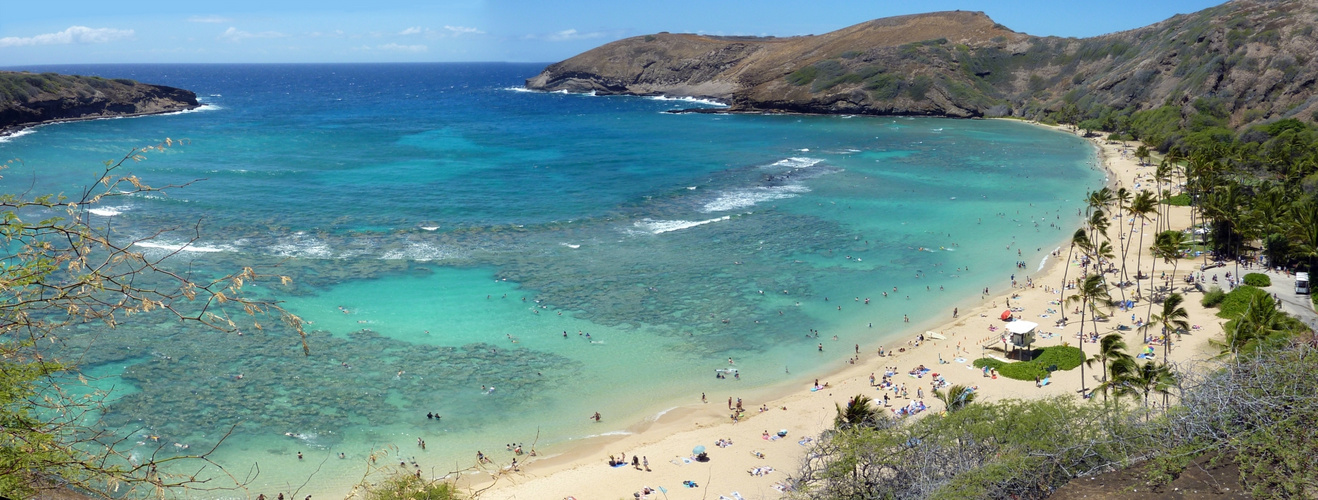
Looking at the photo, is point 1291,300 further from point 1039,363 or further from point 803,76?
point 803,76

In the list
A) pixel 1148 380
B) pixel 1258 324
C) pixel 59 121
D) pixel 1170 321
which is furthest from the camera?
pixel 59 121

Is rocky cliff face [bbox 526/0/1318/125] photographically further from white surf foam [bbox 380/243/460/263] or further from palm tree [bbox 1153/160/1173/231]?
white surf foam [bbox 380/243/460/263]

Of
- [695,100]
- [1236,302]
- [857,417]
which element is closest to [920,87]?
[695,100]

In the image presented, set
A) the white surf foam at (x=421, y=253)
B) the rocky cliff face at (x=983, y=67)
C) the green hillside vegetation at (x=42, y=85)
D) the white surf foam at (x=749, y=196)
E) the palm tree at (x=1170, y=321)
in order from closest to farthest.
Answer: the palm tree at (x=1170, y=321) → the white surf foam at (x=421, y=253) → the white surf foam at (x=749, y=196) → the rocky cliff face at (x=983, y=67) → the green hillside vegetation at (x=42, y=85)

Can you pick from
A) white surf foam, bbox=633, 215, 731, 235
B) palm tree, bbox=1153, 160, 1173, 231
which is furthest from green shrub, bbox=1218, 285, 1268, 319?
white surf foam, bbox=633, 215, 731, 235

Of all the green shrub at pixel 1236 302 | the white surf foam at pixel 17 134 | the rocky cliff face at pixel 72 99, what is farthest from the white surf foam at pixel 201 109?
the green shrub at pixel 1236 302

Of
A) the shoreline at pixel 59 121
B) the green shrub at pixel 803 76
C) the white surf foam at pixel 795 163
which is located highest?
the green shrub at pixel 803 76

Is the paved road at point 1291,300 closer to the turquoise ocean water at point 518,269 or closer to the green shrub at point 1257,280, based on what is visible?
the green shrub at point 1257,280

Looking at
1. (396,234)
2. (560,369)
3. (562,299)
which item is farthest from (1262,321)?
(396,234)

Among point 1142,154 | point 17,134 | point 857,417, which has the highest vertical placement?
point 17,134
